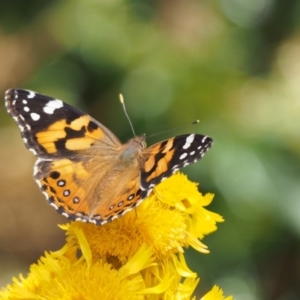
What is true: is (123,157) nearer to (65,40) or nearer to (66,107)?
(66,107)

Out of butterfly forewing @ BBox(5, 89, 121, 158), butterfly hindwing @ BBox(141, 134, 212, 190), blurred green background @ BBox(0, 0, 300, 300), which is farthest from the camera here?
blurred green background @ BBox(0, 0, 300, 300)

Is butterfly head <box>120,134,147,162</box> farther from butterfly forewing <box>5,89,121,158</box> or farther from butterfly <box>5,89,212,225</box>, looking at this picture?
butterfly forewing <box>5,89,121,158</box>

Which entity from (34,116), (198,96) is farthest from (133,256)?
(198,96)

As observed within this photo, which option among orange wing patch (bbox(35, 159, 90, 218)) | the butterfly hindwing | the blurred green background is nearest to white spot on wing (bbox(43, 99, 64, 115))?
orange wing patch (bbox(35, 159, 90, 218))

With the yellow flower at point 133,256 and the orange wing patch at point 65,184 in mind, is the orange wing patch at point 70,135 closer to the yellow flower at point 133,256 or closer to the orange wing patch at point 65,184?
the orange wing patch at point 65,184

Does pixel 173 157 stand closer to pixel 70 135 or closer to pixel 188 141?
pixel 188 141

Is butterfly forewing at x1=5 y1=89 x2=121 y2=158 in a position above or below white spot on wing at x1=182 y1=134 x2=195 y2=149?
above
